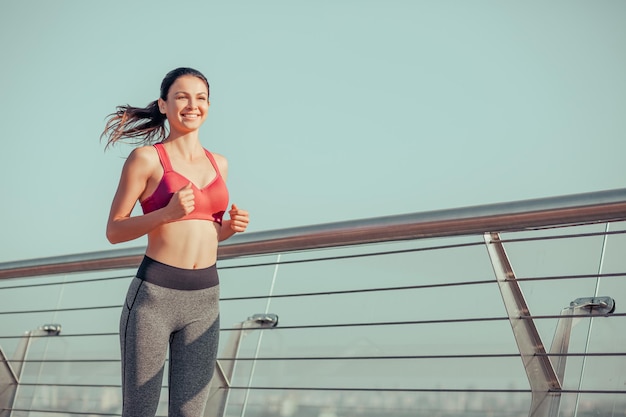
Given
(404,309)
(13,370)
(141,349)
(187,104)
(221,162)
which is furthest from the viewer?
(13,370)

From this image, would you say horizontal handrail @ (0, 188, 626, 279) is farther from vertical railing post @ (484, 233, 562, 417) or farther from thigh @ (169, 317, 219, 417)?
thigh @ (169, 317, 219, 417)

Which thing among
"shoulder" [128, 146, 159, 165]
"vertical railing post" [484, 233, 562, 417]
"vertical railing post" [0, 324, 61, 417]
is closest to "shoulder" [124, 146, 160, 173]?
"shoulder" [128, 146, 159, 165]

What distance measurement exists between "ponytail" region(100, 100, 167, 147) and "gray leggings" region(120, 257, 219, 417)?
426 millimetres

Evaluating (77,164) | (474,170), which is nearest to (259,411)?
(77,164)

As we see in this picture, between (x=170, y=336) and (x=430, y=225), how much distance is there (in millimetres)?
768

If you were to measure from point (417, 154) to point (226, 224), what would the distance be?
25.0 metres

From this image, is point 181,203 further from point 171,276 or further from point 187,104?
point 187,104

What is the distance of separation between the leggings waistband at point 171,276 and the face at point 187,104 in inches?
14.0

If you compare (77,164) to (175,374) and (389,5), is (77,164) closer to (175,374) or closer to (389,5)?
(175,374)

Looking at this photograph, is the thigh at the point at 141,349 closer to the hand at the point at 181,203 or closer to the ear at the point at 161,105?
the hand at the point at 181,203

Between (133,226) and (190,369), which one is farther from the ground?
(133,226)

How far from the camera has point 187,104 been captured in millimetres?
2340

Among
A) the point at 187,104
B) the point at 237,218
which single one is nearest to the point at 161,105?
the point at 187,104

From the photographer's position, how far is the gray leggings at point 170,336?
222 centimetres
